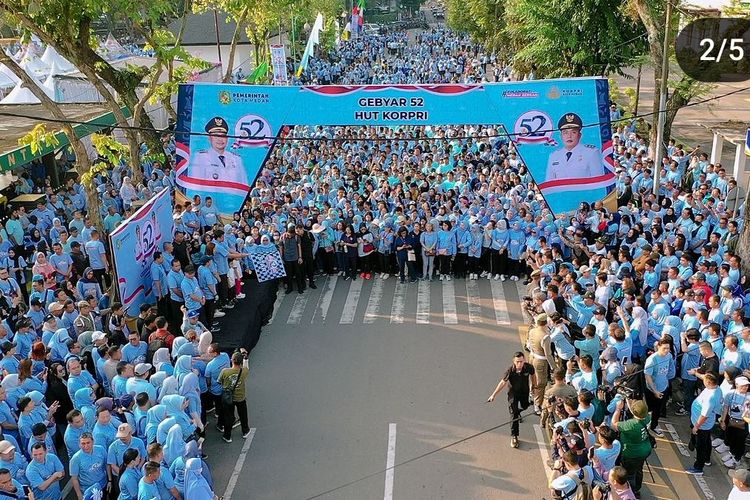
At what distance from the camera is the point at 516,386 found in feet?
29.5

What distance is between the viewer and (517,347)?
1209 centimetres

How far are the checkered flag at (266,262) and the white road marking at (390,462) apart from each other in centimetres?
510

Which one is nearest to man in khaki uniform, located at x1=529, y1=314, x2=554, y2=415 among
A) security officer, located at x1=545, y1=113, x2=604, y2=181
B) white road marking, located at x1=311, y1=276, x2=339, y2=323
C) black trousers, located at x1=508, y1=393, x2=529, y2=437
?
black trousers, located at x1=508, y1=393, x2=529, y2=437

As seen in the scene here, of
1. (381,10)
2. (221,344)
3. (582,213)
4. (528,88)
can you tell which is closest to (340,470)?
(221,344)

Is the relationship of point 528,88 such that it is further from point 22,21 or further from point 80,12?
point 22,21

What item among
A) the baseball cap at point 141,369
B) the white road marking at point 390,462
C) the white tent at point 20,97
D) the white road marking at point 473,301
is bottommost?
the white road marking at point 390,462

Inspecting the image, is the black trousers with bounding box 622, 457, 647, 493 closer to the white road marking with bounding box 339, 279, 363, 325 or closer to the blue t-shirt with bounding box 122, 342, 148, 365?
the blue t-shirt with bounding box 122, 342, 148, 365

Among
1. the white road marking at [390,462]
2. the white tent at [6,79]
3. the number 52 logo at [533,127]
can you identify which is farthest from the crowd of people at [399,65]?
the white road marking at [390,462]

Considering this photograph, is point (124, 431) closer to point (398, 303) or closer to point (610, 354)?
point (610, 354)

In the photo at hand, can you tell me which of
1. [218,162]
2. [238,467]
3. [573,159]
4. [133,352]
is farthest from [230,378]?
[573,159]

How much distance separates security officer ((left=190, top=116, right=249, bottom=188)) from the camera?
16.3 meters

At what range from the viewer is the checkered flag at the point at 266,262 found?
13921 mm

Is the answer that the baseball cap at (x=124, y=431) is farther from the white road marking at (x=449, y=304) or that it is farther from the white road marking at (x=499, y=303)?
the white road marking at (x=499, y=303)

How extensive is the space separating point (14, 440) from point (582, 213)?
11774 mm
